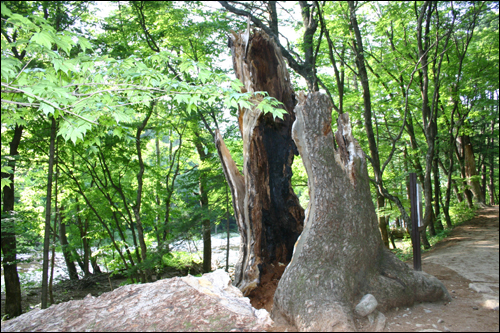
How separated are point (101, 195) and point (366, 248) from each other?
9.44 meters

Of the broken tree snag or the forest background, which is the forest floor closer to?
the broken tree snag

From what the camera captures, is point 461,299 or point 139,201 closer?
point 461,299

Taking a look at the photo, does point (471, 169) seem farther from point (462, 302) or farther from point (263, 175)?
point (263, 175)

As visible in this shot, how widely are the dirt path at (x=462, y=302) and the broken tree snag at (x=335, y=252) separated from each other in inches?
6.6

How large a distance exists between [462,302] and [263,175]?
10.2ft

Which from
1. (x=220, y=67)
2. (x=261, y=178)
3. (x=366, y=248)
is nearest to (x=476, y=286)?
(x=366, y=248)

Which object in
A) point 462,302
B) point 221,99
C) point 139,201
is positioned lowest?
point 462,302

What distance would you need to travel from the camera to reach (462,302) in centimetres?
338

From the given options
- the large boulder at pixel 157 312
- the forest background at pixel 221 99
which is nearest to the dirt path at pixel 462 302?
the large boulder at pixel 157 312

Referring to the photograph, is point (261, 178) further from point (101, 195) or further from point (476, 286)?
point (101, 195)

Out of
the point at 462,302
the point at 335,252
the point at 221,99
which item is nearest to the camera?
the point at 462,302

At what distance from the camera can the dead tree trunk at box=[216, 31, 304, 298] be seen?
16.5ft

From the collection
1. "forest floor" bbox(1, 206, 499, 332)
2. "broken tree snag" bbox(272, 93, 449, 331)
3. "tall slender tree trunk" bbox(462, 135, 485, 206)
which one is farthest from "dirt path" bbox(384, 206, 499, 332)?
"tall slender tree trunk" bbox(462, 135, 485, 206)

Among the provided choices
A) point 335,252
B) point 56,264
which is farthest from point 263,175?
point 56,264
